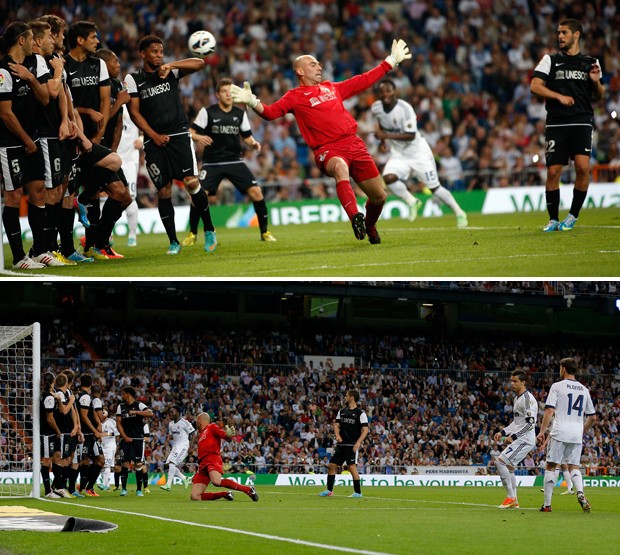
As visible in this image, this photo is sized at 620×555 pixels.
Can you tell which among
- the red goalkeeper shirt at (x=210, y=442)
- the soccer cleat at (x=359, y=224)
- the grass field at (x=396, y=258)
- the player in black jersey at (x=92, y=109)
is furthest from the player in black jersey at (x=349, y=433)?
the player in black jersey at (x=92, y=109)

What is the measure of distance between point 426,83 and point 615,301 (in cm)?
1134

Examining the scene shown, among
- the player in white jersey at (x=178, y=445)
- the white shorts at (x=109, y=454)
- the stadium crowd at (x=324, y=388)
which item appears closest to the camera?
the white shorts at (x=109, y=454)

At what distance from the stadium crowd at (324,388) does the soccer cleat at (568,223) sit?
1194 centimetres

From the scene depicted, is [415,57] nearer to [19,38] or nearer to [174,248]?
[174,248]

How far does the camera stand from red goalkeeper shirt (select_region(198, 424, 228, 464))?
13766 millimetres

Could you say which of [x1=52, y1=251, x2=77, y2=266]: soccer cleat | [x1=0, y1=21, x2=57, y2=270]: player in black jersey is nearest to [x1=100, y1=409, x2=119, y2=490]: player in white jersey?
[x1=52, y1=251, x2=77, y2=266]: soccer cleat

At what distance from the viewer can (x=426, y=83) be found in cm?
3378

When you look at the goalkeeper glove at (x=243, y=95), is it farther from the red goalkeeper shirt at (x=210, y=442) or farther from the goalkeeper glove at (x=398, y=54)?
the red goalkeeper shirt at (x=210, y=442)

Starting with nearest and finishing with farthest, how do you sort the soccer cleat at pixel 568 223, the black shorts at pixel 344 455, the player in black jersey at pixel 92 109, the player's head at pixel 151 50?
the player in black jersey at pixel 92 109 → the player's head at pixel 151 50 → the black shorts at pixel 344 455 → the soccer cleat at pixel 568 223

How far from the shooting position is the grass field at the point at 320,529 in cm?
860

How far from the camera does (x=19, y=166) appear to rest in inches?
509

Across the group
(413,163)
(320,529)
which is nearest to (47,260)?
A: (320,529)

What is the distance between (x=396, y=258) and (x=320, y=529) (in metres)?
4.47

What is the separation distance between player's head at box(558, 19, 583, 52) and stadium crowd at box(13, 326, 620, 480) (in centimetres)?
1412
